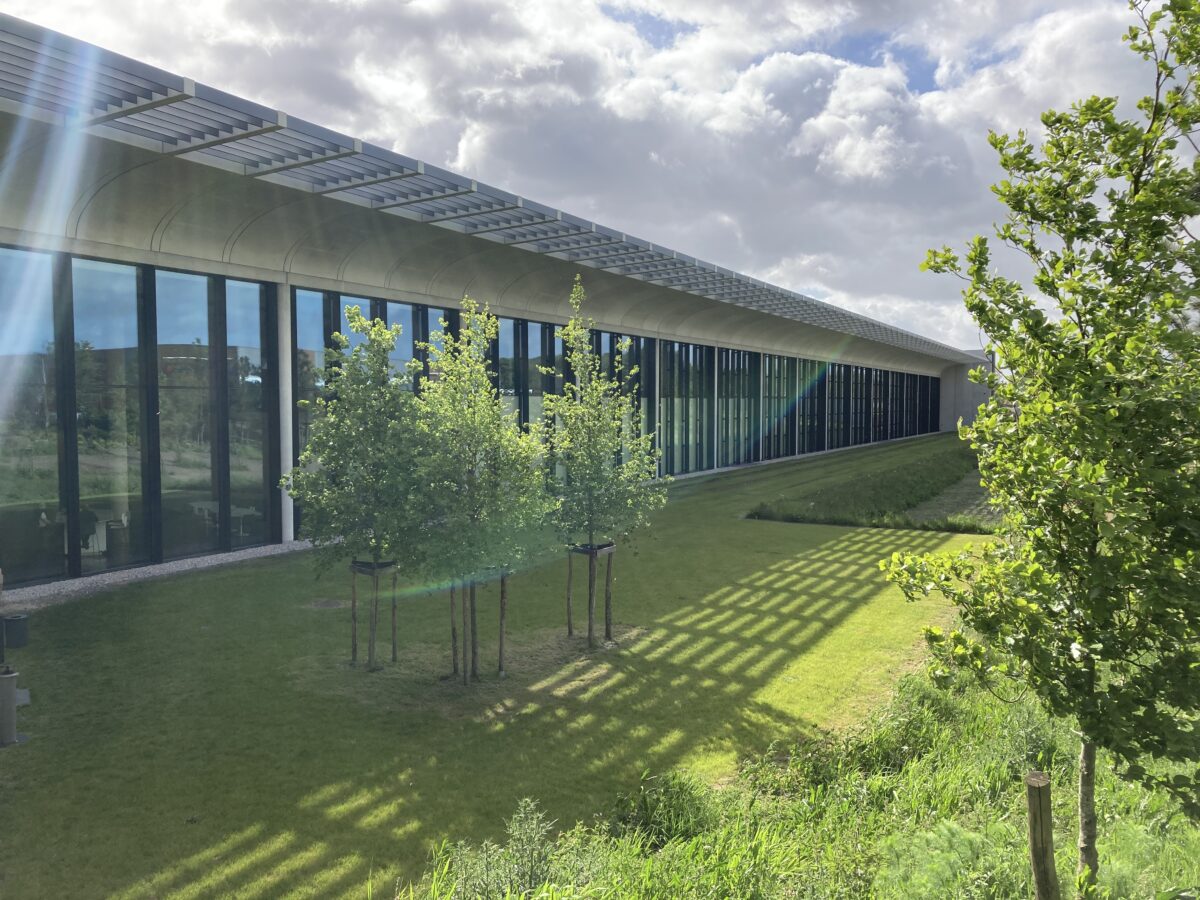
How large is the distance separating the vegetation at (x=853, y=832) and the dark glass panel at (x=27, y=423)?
11626mm

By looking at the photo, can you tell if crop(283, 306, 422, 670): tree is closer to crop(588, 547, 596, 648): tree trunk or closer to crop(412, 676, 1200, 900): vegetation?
crop(588, 547, 596, 648): tree trunk

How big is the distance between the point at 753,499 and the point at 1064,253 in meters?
25.2

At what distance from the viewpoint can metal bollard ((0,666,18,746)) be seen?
7500mm

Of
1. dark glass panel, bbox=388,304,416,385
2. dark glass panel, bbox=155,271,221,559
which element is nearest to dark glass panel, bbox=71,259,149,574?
dark glass panel, bbox=155,271,221,559

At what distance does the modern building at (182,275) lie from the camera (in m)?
12.4

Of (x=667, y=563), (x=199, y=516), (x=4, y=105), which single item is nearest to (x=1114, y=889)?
(x=667, y=563)

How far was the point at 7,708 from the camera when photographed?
755cm

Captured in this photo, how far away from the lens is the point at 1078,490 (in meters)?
3.73

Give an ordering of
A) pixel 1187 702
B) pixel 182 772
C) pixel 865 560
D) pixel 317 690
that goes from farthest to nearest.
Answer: pixel 865 560, pixel 317 690, pixel 182 772, pixel 1187 702

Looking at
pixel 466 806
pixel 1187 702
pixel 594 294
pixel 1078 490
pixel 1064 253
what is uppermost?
pixel 594 294

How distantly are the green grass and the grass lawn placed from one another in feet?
30.6

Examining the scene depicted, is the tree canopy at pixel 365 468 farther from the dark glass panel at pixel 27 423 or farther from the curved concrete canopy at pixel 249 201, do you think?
Answer: the dark glass panel at pixel 27 423

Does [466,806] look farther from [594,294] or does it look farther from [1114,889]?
[594,294]

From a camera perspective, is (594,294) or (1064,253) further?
(594,294)
